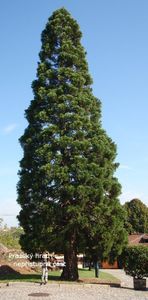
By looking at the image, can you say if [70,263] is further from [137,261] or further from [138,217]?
[138,217]

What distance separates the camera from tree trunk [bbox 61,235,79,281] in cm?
2214

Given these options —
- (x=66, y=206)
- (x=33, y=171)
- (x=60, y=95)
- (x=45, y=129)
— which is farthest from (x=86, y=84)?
(x=66, y=206)

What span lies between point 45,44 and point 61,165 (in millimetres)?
8827

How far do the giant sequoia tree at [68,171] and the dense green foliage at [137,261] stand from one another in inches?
59.9

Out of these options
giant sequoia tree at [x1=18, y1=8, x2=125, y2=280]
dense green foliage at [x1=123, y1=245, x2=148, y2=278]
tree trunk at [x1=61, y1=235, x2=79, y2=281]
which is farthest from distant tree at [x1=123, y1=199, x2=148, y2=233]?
dense green foliage at [x1=123, y1=245, x2=148, y2=278]

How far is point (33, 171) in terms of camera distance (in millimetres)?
23688

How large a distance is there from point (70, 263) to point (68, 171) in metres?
5.30

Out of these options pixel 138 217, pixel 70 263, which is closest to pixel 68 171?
pixel 70 263

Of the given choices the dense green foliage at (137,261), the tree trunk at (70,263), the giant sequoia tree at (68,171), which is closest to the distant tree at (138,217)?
the giant sequoia tree at (68,171)

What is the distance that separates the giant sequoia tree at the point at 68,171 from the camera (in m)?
22.1

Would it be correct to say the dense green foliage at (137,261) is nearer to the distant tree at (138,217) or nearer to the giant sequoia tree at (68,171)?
the giant sequoia tree at (68,171)

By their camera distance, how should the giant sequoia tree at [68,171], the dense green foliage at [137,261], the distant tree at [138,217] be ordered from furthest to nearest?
the distant tree at [138,217] < the giant sequoia tree at [68,171] < the dense green foliage at [137,261]

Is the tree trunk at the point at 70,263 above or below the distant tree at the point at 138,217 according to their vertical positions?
below

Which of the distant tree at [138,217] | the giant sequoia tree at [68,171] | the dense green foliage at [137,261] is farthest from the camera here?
the distant tree at [138,217]
